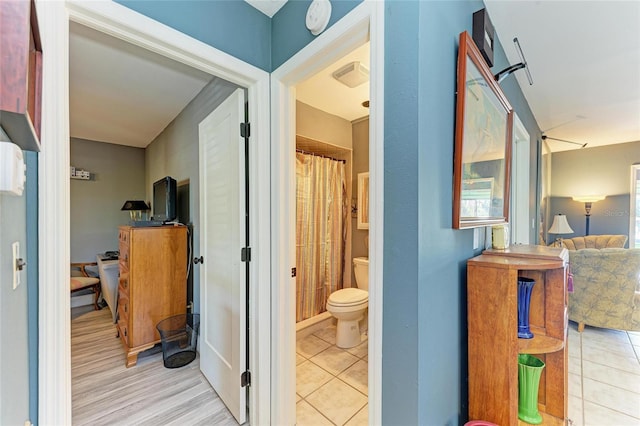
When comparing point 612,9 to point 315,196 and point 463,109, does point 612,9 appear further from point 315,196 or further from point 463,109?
point 315,196

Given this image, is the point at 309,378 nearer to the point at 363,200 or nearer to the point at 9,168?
the point at 363,200

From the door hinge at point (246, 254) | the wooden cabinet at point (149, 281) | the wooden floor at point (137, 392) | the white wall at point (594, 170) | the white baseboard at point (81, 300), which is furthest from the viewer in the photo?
the white wall at point (594, 170)

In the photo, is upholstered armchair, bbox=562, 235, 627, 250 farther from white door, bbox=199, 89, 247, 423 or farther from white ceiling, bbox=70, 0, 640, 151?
white door, bbox=199, 89, 247, 423

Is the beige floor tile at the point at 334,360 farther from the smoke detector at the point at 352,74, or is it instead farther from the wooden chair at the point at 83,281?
the wooden chair at the point at 83,281

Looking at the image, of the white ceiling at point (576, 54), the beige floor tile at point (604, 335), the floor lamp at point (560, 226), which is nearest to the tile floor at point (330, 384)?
the beige floor tile at point (604, 335)

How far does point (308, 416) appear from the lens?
1659mm

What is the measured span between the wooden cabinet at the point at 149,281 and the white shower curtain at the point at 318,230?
115cm

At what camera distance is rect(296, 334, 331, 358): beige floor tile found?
2.41 metres

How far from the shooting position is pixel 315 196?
295 centimetres

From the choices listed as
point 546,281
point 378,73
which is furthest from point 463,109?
point 546,281

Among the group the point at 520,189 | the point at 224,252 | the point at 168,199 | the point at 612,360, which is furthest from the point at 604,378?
the point at 168,199

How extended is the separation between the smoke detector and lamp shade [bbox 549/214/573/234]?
4.69m

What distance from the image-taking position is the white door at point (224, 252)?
1.58 metres

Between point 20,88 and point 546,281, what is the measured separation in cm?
187
